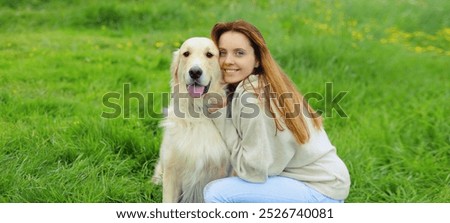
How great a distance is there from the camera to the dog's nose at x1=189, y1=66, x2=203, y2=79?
2.28 m

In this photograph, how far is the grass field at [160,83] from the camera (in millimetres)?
2896

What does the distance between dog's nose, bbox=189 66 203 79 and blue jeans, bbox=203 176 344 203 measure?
445 mm

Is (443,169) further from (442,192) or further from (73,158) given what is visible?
(73,158)

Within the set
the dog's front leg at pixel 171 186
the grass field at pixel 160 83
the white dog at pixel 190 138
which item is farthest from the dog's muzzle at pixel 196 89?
the grass field at pixel 160 83

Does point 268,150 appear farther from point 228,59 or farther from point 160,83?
point 160,83

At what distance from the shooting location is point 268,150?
2.28m

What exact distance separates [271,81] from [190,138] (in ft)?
1.39

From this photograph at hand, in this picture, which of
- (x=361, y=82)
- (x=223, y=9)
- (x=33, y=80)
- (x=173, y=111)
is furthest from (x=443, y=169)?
(x=33, y=80)

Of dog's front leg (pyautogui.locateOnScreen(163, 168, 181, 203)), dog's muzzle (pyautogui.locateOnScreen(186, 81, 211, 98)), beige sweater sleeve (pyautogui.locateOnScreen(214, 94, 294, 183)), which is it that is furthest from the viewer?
dog's front leg (pyautogui.locateOnScreen(163, 168, 181, 203))

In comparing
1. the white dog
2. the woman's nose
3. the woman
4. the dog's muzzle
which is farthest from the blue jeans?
the woman's nose

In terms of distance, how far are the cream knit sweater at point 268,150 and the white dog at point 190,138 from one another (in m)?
0.06

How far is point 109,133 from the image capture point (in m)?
A: 3.03

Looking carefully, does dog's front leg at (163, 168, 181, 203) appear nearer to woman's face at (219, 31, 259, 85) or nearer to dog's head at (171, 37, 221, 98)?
dog's head at (171, 37, 221, 98)

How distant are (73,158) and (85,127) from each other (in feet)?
0.68
